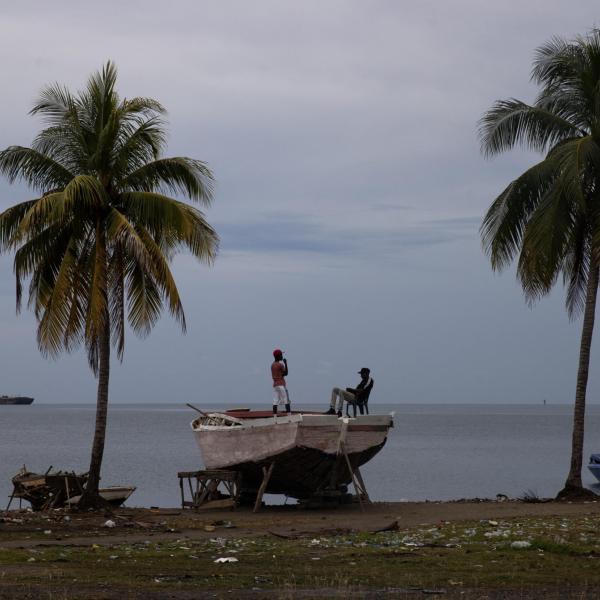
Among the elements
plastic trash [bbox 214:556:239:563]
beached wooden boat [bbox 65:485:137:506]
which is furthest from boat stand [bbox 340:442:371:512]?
plastic trash [bbox 214:556:239:563]

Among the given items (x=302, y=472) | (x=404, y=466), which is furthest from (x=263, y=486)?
(x=404, y=466)

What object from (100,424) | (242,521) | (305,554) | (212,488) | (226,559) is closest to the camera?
(226,559)

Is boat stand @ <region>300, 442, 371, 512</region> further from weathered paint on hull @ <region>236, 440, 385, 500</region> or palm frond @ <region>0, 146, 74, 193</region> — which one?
palm frond @ <region>0, 146, 74, 193</region>

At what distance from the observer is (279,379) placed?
1253 inches

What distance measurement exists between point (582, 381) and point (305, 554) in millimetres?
14611

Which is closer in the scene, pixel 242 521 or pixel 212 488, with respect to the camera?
pixel 242 521

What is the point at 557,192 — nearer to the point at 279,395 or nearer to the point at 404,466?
the point at 279,395

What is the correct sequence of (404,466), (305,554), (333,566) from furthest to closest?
(404,466), (305,554), (333,566)

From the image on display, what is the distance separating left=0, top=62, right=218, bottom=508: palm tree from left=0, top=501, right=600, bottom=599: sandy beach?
4.71 meters

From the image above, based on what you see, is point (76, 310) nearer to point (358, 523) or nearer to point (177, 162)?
point (177, 162)

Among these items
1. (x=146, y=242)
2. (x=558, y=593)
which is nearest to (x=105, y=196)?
(x=146, y=242)

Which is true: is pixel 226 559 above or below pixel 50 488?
above

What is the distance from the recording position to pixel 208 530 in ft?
82.0

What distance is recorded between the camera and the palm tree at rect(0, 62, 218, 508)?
28.6m
